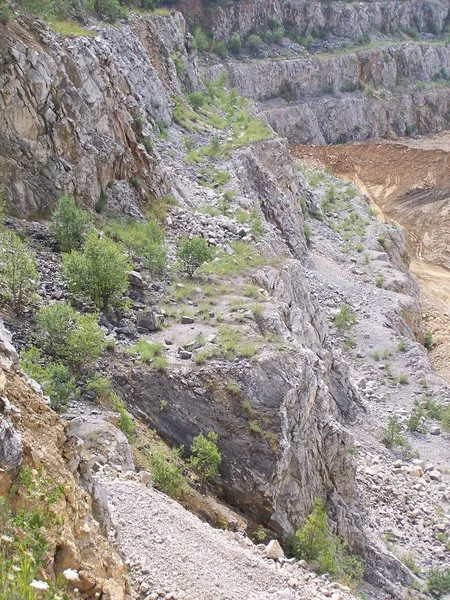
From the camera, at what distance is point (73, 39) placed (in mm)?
16922

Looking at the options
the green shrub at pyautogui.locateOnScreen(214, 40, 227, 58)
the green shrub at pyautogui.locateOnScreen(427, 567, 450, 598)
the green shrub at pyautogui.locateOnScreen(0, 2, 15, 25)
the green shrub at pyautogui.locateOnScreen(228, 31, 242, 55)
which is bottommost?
the green shrub at pyautogui.locateOnScreen(427, 567, 450, 598)

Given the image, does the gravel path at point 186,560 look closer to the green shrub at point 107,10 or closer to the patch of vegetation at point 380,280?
the patch of vegetation at point 380,280

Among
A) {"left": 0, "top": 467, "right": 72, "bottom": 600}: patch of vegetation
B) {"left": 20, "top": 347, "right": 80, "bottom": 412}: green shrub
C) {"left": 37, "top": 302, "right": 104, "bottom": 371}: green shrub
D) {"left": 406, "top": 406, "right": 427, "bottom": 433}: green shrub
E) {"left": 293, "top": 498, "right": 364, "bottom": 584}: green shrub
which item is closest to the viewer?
{"left": 0, "top": 467, "right": 72, "bottom": 600}: patch of vegetation

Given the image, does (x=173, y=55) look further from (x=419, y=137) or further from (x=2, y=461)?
(x=419, y=137)

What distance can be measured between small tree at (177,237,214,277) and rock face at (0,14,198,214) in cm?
278

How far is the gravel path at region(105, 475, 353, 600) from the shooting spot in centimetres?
693

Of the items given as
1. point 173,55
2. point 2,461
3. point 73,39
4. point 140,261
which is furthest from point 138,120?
point 2,461

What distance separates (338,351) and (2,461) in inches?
602

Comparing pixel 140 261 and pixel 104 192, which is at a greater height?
pixel 104 192

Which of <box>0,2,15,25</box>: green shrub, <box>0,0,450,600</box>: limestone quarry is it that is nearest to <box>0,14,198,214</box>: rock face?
<box>0,0,450,600</box>: limestone quarry

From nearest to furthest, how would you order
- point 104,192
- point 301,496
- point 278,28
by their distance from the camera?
point 301,496
point 104,192
point 278,28

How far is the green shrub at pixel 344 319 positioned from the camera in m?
21.5

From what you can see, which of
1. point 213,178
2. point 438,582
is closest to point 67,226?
point 213,178

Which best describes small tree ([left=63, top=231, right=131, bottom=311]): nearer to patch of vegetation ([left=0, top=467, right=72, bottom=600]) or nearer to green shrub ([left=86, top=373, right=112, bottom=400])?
green shrub ([left=86, top=373, right=112, bottom=400])
